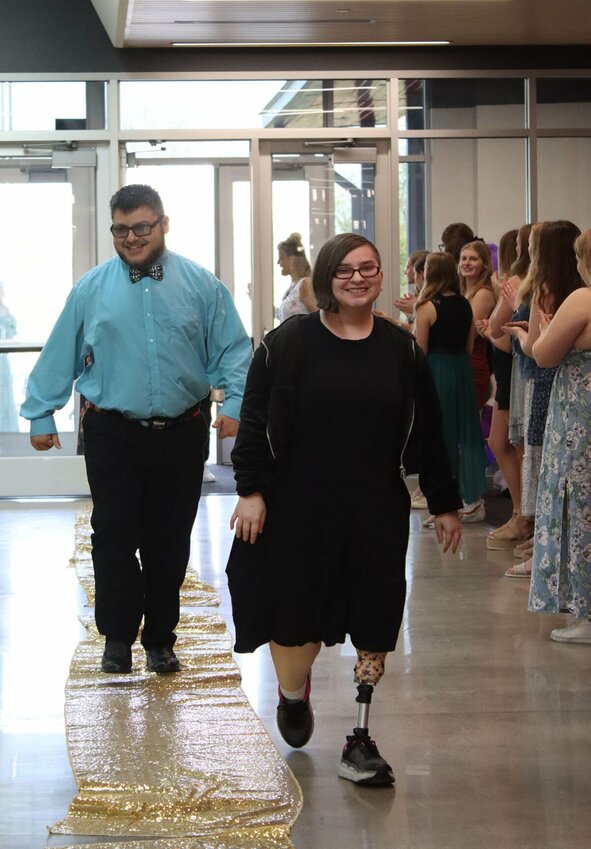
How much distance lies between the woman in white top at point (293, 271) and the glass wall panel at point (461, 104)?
1.23 m

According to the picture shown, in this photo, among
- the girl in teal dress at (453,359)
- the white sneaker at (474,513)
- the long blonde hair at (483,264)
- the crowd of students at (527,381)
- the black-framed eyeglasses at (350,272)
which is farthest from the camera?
the white sneaker at (474,513)

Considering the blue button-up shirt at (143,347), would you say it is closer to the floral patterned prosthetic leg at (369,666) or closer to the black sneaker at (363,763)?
the floral patterned prosthetic leg at (369,666)

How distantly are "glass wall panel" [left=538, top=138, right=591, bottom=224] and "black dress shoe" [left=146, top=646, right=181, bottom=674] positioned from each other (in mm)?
6714

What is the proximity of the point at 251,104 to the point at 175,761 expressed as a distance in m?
7.46

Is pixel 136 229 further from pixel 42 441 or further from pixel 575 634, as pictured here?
pixel 575 634

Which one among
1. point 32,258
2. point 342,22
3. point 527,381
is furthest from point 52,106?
point 527,381

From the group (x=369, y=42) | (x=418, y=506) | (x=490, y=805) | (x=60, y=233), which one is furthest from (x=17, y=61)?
(x=490, y=805)

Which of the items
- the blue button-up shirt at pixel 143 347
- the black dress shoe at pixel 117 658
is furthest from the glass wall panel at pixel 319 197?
the black dress shoe at pixel 117 658

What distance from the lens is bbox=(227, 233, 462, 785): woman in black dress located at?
3.47 m

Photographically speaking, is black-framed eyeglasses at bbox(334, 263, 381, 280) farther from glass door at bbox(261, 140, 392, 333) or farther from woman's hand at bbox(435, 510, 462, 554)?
glass door at bbox(261, 140, 392, 333)

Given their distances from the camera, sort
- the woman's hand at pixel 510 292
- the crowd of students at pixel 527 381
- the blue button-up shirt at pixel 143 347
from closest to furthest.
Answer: the blue button-up shirt at pixel 143 347 < the crowd of students at pixel 527 381 < the woman's hand at pixel 510 292

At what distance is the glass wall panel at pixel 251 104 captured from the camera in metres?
10.3

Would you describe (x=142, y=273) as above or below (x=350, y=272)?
above

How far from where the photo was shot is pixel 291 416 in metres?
3.49
